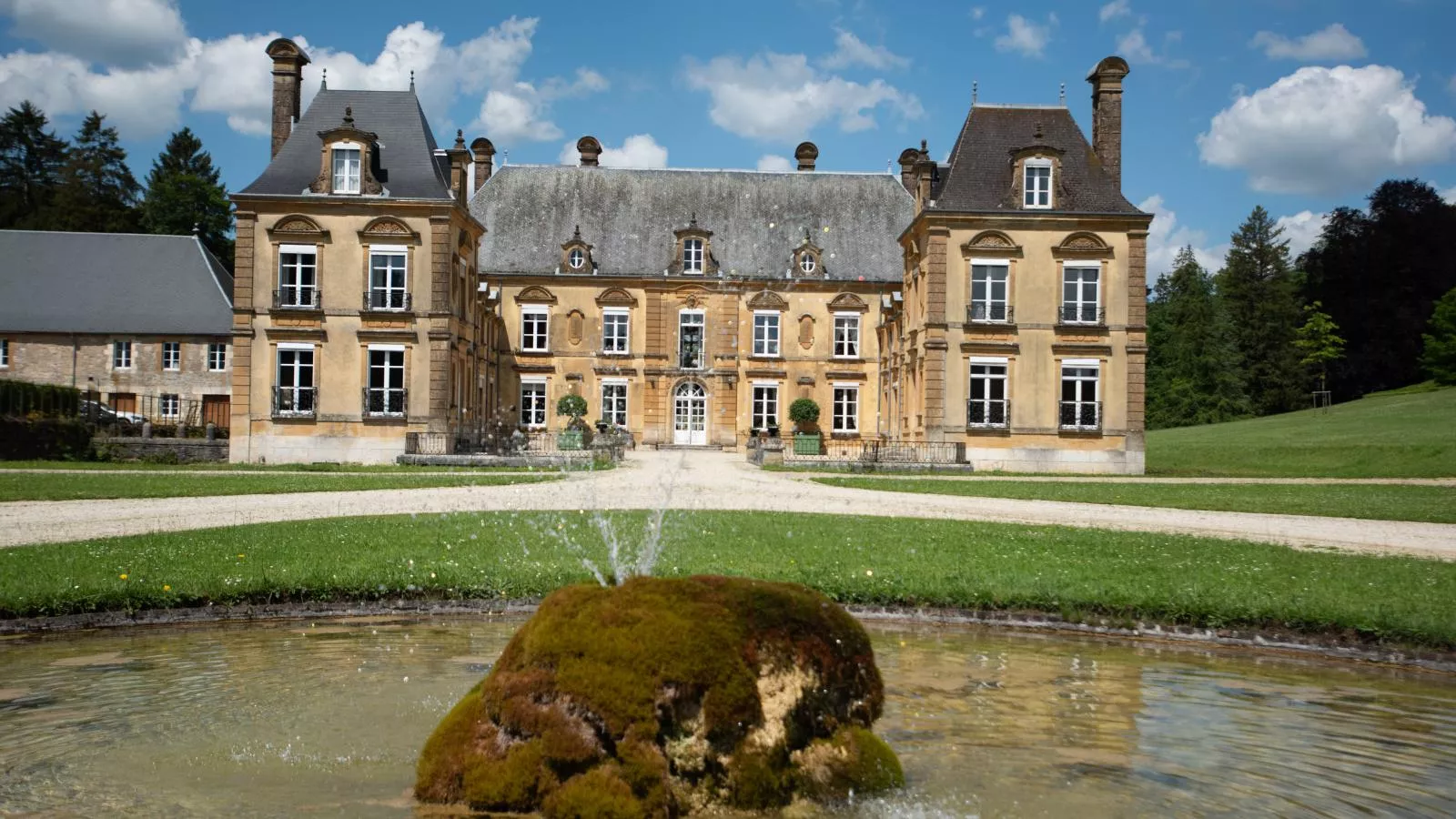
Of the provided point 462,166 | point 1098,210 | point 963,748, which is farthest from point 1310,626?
point 462,166

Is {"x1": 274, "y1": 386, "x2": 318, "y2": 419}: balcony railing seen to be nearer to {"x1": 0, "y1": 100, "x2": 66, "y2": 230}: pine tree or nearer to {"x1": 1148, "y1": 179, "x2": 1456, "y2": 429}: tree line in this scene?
{"x1": 0, "y1": 100, "x2": 66, "y2": 230}: pine tree

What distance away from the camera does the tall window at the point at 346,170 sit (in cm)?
3419

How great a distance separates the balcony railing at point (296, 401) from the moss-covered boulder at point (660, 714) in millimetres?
31059

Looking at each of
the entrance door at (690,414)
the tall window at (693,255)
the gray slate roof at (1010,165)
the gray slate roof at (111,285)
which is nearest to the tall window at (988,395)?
the gray slate roof at (1010,165)

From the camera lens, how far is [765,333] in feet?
154

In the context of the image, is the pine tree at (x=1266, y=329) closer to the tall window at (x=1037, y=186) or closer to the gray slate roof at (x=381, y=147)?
the tall window at (x=1037, y=186)

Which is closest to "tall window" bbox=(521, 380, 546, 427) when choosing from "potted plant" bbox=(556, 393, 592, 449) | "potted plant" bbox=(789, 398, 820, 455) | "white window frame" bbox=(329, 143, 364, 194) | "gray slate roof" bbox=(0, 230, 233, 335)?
"potted plant" bbox=(556, 393, 592, 449)

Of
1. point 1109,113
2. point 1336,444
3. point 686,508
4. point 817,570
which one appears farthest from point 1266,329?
point 817,570

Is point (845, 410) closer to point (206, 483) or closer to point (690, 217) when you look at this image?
point (690, 217)

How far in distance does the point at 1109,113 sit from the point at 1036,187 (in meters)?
4.54

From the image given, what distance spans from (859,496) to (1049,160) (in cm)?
1774

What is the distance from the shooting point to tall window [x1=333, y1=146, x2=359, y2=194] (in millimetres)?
34188

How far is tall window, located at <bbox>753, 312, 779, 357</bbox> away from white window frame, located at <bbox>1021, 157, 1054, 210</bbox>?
1395 cm

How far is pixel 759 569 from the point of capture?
10789mm
